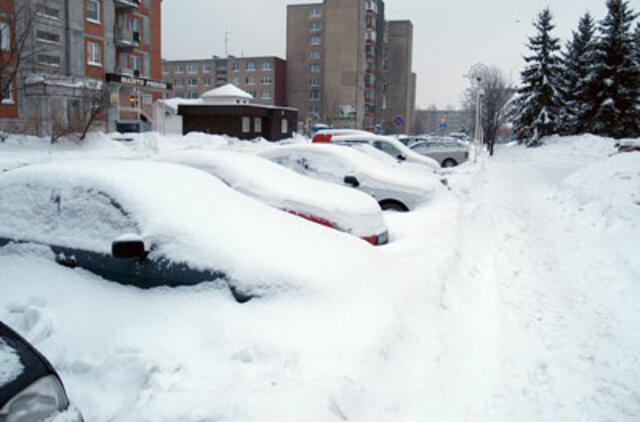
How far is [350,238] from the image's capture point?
5.42 m

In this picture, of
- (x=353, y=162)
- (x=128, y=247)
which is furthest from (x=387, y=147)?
(x=128, y=247)

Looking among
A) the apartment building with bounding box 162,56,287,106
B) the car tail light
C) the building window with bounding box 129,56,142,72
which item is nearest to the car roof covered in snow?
the car tail light

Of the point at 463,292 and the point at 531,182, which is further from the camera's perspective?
the point at 531,182

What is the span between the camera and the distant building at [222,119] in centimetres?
4469

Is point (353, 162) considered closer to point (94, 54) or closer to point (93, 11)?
point (94, 54)

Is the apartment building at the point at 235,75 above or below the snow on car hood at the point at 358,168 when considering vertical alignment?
above

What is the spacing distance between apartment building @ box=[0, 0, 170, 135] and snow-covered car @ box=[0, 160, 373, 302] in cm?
2479

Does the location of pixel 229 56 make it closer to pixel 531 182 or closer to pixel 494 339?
pixel 531 182

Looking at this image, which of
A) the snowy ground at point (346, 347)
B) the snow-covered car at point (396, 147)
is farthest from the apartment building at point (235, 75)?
the snowy ground at point (346, 347)

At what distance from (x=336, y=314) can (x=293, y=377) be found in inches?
30.0

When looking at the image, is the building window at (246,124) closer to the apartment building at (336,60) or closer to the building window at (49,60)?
the building window at (49,60)

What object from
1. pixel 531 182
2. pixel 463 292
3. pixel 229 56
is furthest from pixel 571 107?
pixel 229 56

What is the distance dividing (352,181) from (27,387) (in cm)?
768

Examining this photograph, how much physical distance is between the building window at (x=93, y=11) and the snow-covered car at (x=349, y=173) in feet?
119
